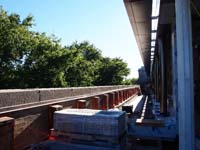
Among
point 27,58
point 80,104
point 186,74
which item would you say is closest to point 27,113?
point 80,104

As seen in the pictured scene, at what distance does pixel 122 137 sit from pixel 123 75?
45825 millimetres

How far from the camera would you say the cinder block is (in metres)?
4.72

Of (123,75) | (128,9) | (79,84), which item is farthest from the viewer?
(123,75)

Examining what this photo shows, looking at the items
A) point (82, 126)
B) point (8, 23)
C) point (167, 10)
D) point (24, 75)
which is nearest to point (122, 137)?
point (82, 126)

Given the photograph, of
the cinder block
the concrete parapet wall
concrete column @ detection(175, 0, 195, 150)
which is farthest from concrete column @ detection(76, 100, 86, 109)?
concrete column @ detection(175, 0, 195, 150)

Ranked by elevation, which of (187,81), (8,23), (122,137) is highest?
(8,23)

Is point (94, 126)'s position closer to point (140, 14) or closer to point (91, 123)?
point (91, 123)

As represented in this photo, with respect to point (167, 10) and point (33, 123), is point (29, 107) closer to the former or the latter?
point (33, 123)

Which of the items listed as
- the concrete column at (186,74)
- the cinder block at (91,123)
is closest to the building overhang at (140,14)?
the concrete column at (186,74)

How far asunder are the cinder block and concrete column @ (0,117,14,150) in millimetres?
869

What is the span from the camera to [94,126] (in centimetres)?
487

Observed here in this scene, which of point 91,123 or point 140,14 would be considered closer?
point 91,123

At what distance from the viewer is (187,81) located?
14.0 feet

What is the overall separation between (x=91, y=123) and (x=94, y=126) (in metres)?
0.08
